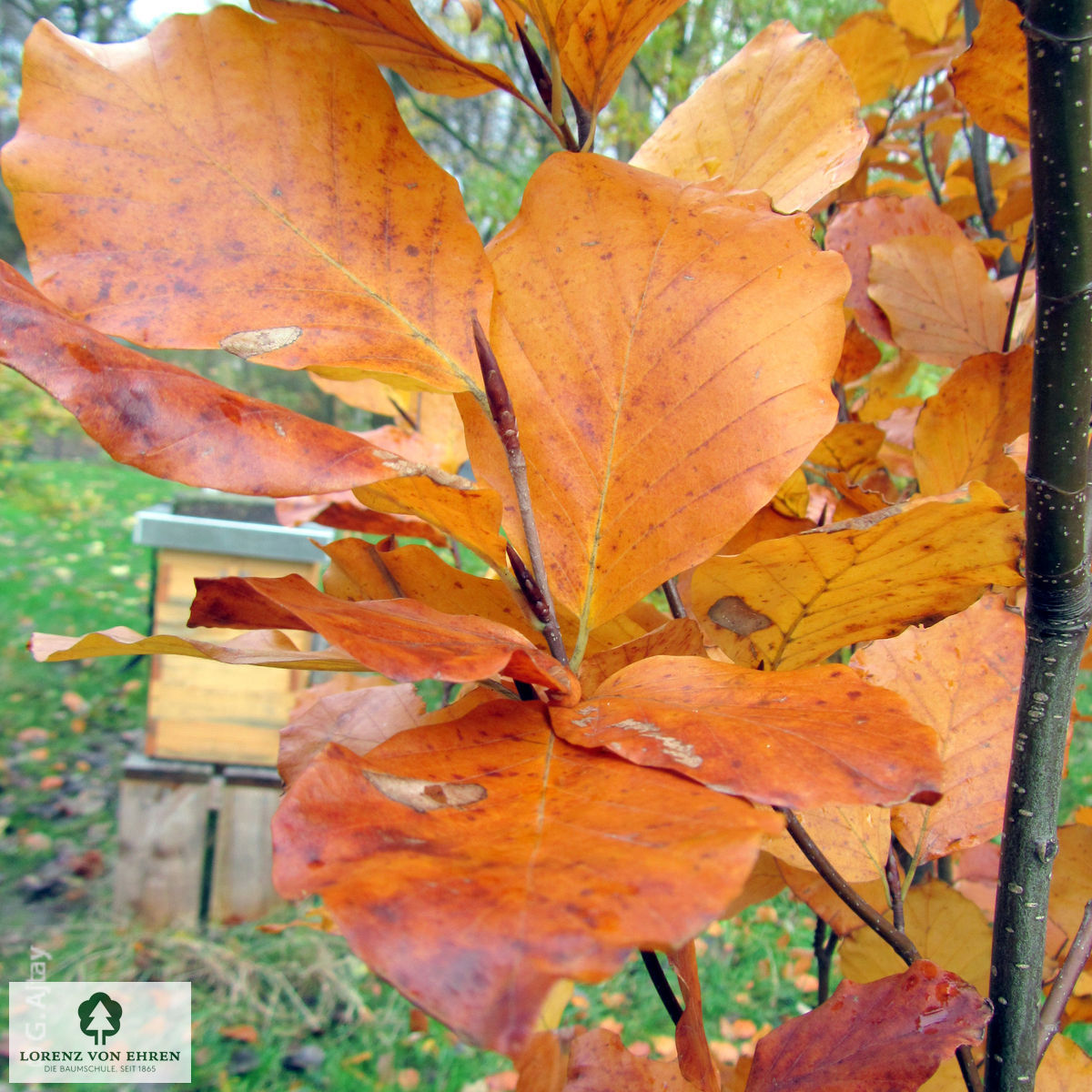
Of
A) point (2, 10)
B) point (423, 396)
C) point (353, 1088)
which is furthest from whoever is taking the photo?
point (2, 10)

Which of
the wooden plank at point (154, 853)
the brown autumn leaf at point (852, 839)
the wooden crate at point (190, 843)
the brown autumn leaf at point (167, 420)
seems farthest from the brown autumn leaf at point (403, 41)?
the wooden plank at point (154, 853)

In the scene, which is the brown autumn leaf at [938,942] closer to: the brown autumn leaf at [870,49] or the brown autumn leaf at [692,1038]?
the brown autumn leaf at [692,1038]

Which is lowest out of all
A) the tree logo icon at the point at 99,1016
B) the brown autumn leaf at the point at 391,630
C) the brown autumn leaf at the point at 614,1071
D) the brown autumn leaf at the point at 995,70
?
the tree logo icon at the point at 99,1016

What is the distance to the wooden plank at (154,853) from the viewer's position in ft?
8.52

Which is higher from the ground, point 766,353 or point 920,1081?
point 766,353

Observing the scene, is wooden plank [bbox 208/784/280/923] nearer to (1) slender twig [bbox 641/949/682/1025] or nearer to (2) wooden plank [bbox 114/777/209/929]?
(2) wooden plank [bbox 114/777/209/929]

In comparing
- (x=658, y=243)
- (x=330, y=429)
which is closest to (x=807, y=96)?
(x=658, y=243)

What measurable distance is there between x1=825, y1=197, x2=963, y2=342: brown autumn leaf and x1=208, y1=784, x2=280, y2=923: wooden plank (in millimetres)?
2558

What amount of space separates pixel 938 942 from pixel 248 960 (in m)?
2.44

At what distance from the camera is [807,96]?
37cm

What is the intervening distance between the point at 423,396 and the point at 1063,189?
42 cm

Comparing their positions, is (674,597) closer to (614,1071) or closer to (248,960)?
(614,1071)

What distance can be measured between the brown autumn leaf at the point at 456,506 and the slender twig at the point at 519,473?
0.04 feet

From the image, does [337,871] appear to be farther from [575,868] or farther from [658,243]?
[658,243]
